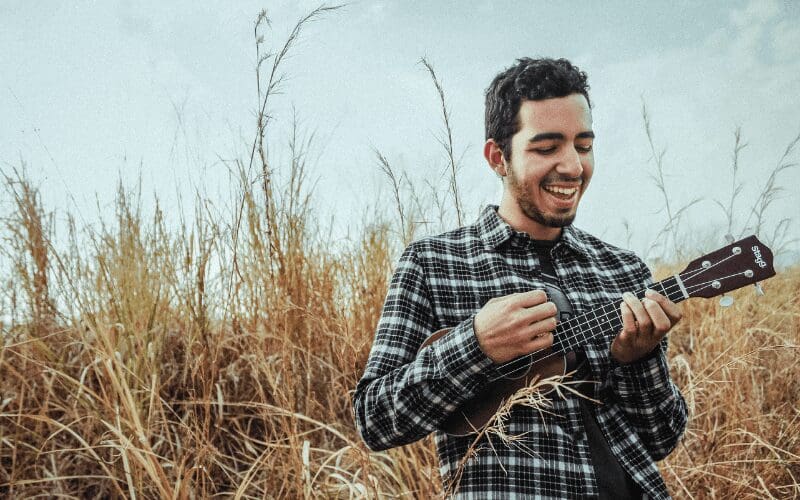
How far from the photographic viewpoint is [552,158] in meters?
1.34

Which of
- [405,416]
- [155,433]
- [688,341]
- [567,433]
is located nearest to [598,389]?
[567,433]

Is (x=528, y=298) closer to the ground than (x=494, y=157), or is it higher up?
closer to the ground

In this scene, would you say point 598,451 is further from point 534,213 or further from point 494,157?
point 494,157

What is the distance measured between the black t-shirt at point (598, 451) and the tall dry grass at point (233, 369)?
702 millimetres

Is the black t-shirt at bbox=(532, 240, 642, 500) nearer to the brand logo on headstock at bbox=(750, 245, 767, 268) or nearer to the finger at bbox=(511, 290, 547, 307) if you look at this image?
the finger at bbox=(511, 290, 547, 307)

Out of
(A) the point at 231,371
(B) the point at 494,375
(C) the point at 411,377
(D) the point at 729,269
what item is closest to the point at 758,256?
(D) the point at 729,269

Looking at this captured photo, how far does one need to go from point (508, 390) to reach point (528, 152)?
1.90ft

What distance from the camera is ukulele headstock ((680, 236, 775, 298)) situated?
1.30 m

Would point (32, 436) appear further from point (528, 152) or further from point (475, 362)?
point (528, 152)

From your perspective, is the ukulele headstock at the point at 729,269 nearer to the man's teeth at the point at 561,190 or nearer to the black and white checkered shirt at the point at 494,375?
the black and white checkered shirt at the point at 494,375

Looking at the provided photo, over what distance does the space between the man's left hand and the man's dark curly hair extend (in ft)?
1.63

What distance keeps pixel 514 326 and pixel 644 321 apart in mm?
290

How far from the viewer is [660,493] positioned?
1.21 meters

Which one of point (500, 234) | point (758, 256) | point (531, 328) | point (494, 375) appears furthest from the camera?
point (500, 234)
